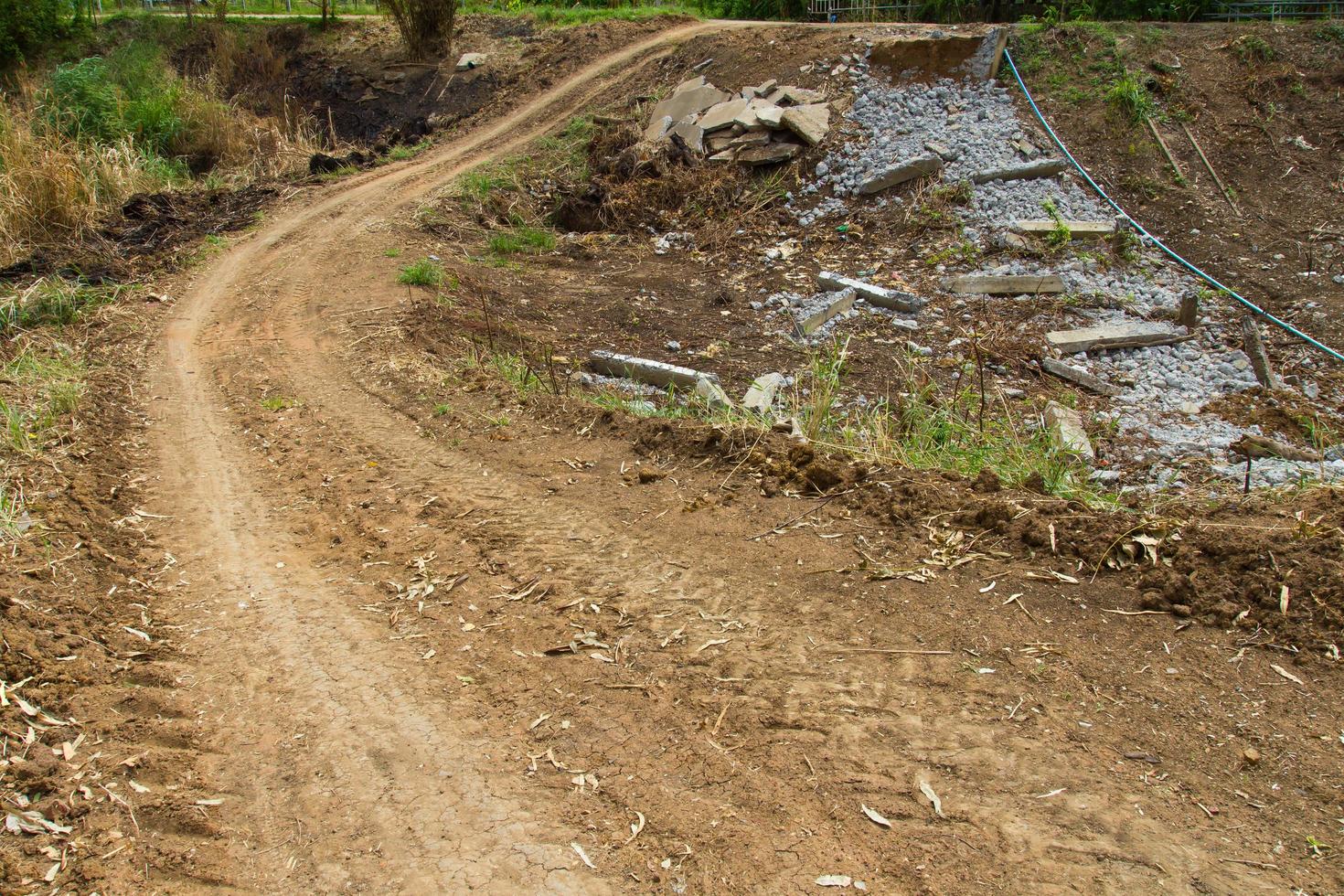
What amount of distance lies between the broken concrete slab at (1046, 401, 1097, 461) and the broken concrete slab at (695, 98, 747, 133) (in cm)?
700

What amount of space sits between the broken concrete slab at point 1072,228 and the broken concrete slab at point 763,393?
170 inches

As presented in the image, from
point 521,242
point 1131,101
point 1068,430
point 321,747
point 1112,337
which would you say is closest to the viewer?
point 321,747

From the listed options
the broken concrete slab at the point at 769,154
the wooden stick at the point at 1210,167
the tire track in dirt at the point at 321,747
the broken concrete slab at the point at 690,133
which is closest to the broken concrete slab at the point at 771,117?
the broken concrete slab at the point at 769,154


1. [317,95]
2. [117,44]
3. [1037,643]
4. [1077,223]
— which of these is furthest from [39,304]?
[117,44]

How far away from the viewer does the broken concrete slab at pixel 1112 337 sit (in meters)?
8.16

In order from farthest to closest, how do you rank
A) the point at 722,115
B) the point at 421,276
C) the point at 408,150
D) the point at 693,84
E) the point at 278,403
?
the point at 408,150
the point at 693,84
the point at 722,115
the point at 421,276
the point at 278,403

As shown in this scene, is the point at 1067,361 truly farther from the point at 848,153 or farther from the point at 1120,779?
the point at 1120,779

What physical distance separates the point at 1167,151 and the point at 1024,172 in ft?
6.17

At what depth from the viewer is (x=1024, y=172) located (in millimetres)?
10781

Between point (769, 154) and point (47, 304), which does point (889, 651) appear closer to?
point (47, 304)

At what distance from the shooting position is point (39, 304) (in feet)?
26.2

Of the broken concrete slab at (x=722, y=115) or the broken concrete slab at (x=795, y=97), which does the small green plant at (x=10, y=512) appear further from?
the broken concrete slab at (x=795, y=97)

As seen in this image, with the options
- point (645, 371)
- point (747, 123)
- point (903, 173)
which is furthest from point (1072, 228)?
point (645, 371)

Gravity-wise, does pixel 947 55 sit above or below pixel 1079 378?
above
